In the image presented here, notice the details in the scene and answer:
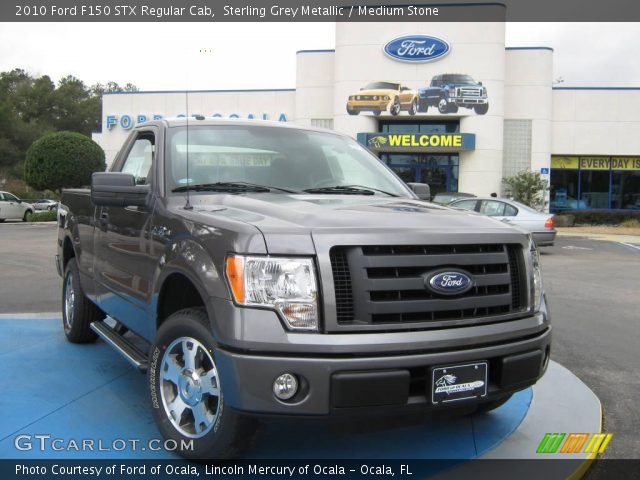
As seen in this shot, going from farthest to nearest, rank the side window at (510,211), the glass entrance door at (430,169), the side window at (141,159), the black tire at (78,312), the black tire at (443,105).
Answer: the glass entrance door at (430,169) < the black tire at (443,105) < the side window at (510,211) < the black tire at (78,312) < the side window at (141,159)

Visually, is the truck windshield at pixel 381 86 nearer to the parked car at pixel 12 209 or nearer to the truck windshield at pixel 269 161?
the parked car at pixel 12 209

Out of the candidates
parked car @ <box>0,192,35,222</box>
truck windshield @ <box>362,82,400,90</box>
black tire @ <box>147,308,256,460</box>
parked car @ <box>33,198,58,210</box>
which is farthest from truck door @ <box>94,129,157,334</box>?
parked car @ <box>33,198,58,210</box>

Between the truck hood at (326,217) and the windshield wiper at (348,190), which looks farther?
the windshield wiper at (348,190)

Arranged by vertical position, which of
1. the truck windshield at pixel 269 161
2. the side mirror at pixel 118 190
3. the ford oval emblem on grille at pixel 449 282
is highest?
the truck windshield at pixel 269 161

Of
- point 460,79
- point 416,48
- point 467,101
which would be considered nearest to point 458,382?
point 467,101

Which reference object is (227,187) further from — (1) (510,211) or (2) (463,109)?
(2) (463,109)

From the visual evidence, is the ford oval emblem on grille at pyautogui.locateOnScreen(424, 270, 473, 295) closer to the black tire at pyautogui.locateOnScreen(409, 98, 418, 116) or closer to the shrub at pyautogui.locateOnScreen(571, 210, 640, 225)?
the black tire at pyautogui.locateOnScreen(409, 98, 418, 116)

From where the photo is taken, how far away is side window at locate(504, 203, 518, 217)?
15.7 meters

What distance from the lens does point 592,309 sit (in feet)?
26.5

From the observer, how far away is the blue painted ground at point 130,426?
11.2 feet

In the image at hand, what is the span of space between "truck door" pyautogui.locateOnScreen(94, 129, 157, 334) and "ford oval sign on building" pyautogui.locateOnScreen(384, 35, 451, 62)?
87.2ft

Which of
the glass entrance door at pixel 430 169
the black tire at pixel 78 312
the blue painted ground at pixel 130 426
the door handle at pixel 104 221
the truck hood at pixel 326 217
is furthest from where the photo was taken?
the glass entrance door at pixel 430 169

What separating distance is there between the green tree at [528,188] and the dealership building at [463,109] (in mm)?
1143

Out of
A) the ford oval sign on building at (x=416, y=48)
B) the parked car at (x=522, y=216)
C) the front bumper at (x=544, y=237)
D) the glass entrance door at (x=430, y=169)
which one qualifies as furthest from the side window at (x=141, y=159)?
the glass entrance door at (x=430, y=169)
